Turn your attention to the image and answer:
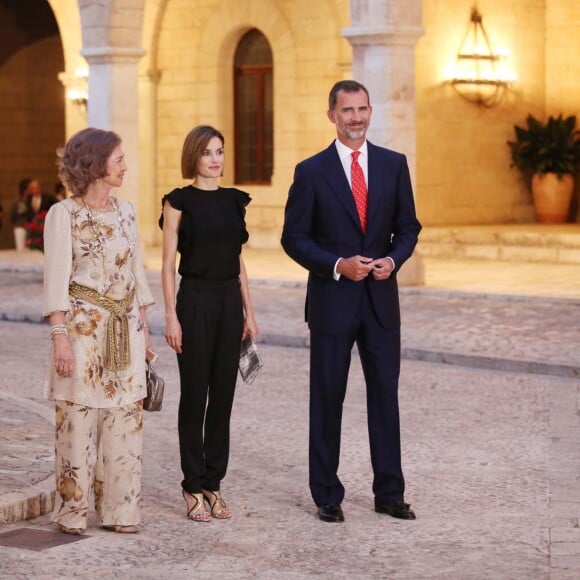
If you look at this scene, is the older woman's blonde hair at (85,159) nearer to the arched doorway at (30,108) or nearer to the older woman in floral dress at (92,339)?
the older woman in floral dress at (92,339)

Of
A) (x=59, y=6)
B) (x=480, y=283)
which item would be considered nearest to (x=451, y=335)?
(x=480, y=283)

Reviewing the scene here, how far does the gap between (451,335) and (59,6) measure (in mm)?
13575

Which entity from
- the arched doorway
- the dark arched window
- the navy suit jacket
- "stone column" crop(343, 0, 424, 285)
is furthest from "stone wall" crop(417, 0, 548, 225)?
the navy suit jacket

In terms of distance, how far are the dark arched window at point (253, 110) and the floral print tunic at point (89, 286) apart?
1816cm

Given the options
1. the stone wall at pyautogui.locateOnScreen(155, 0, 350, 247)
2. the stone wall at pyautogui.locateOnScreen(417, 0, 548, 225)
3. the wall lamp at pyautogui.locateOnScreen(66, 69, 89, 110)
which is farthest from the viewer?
the wall lamp at pyautogui.locateOnScreen(66, 69, 89, 110)

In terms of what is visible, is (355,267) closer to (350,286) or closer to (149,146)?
(350,286)

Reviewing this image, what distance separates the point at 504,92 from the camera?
24375mm

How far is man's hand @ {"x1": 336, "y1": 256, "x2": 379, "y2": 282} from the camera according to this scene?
6949 millimetres

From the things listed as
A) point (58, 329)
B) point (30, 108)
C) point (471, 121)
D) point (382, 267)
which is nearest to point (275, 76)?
point (471, 121)

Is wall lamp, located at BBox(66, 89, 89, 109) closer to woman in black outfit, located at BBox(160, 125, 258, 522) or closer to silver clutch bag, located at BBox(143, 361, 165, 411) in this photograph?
woman in black outfit, located at BBox(160, 125, 258, 522)

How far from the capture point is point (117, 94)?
66.4ft

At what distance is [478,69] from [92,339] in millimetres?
17637

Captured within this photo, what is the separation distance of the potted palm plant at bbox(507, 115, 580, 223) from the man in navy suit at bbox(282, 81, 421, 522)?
1689 cm

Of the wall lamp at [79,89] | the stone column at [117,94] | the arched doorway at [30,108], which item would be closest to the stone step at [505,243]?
the stone column at [117,94]
